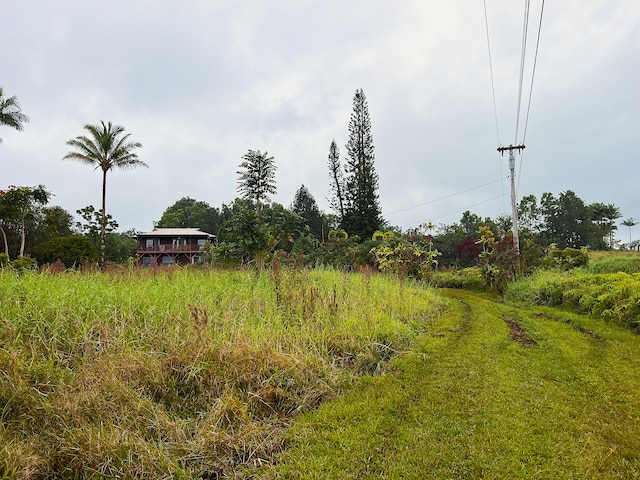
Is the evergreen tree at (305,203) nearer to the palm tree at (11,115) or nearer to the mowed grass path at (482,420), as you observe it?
the palm tree at (11,115)

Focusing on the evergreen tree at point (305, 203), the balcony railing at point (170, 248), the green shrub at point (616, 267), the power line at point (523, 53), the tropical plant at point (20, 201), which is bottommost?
the green shrub at point (616, 267)

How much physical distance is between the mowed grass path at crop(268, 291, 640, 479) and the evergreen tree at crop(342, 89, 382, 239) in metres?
21.6

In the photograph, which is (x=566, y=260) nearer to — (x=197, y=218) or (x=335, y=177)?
(x=335, y=177)

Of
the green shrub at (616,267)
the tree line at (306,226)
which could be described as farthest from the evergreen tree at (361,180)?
the green shrub at (616,267)

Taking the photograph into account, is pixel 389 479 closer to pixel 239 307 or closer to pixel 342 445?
Result: pixel 342 445

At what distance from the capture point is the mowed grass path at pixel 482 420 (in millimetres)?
1925

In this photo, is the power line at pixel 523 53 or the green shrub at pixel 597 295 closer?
the green shrub at pixel 597 295

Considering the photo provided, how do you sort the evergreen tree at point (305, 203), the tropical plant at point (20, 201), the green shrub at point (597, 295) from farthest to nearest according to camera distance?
the evergreen tree at point (305, 203), the tropical plant at point (20, 201), the green shrub at point (597, 295)

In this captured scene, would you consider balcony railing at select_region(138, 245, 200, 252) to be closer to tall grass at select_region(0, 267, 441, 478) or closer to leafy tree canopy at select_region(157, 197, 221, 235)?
leafy tree canopy at select_region(157, 197, 221, 235)

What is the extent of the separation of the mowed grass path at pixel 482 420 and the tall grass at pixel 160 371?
305mm

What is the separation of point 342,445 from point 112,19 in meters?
7.91

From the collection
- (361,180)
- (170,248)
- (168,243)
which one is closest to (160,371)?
(361,180)

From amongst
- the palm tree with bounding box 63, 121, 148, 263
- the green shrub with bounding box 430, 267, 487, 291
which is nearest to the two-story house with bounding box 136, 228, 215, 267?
the palm tree with bounding box 63, 121, 148, 263

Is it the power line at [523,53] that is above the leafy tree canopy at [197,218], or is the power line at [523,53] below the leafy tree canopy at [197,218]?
below
